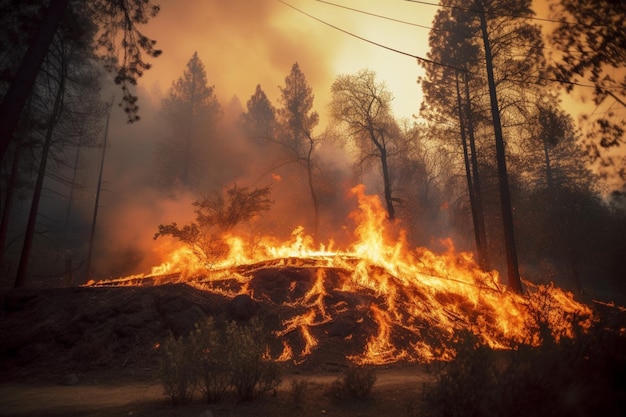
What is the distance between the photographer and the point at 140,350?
8992mm

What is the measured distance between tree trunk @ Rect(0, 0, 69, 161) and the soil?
197 inches

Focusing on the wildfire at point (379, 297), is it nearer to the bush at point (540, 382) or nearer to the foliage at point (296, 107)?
the bush at point (540, 382)

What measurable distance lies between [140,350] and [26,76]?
683cm

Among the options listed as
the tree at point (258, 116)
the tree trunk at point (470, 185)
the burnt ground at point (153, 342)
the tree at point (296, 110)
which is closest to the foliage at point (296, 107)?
the tree at point (296, 110)

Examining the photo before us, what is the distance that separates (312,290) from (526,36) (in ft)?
50.1

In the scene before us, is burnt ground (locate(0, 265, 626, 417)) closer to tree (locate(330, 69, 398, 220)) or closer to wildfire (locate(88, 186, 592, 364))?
wildfire (locate(88, 186, 592, 364))

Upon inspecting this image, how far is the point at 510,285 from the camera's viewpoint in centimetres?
1427

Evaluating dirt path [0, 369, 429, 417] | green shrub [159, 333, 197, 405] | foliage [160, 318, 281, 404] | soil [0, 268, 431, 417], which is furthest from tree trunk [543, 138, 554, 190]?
green shrub [159, 333, 197, 405]

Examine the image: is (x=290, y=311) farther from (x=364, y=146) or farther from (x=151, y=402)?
(x=364, y=146)

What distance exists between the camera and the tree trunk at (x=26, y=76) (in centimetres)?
651

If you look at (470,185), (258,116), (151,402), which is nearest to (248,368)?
(151,402)

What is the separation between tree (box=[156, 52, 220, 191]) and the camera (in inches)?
1336

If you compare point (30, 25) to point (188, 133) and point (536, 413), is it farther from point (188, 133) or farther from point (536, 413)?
point (188, 133)

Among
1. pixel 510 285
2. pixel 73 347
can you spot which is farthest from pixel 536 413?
pixel 510 285
